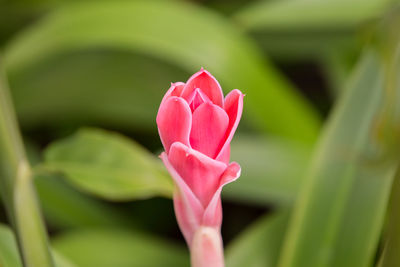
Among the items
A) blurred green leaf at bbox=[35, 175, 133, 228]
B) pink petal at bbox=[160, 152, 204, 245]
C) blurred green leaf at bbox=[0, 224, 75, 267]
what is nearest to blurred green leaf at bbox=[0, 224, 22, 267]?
blurred green leaf at bbox=[0, 224, 75, 267]

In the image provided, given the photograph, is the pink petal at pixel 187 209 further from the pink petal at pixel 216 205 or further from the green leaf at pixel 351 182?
the green leaf at pixel 351 182

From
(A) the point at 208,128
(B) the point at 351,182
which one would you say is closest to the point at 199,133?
(A) the point at 208,128

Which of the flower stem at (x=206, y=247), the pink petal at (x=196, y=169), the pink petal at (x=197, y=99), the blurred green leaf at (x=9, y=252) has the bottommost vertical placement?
the flower stem at (x=206, y=247)

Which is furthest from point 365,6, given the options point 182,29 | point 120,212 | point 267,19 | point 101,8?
point 120,212

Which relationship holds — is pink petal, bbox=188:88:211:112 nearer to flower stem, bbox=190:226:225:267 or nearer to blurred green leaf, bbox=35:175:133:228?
flower stem, bbox=190:226:225:267

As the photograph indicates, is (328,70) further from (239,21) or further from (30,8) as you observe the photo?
(30,8)

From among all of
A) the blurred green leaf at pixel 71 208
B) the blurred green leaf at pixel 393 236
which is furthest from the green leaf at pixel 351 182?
the blurred green leaf at pixel 71 208
